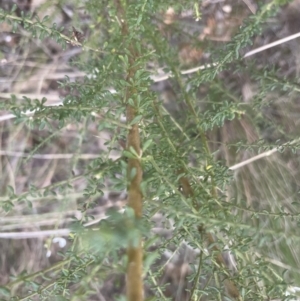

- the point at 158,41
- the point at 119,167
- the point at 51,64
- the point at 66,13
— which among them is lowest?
the point at 119,167

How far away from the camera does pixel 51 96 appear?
1.50m

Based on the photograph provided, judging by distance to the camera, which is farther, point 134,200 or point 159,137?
point 159,137

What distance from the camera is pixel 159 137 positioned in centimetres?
83

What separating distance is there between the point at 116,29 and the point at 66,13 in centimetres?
58

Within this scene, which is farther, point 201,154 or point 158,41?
point 158,41

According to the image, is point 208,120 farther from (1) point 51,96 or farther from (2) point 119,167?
(1) point 51,96

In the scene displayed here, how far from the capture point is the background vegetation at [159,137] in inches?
28.0

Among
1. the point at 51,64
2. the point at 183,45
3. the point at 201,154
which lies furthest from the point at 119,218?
Answer: the point at 51,64

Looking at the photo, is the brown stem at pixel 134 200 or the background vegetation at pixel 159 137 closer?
the brown stem at pixel 134 200

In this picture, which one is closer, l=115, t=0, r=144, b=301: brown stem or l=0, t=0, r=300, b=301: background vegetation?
l=115, t=0, r=144, b=301: brown stem

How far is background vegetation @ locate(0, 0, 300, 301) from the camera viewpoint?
2.33 ft

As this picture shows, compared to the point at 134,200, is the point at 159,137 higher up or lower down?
higher up

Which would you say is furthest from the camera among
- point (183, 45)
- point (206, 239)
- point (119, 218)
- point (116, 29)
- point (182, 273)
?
point (182, 273)

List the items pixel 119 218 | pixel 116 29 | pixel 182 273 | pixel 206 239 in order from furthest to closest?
1. pixel 182 273
2. pixel 116 29
3. pixel 206 239
4. pixel 119 218
